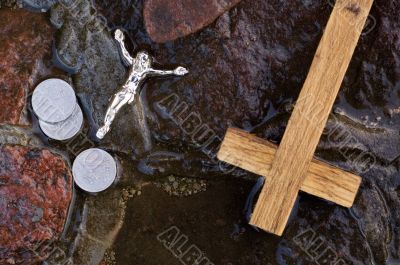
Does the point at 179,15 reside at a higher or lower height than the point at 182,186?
higher


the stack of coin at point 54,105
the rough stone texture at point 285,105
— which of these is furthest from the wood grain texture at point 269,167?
the stack of coin at point 54,105

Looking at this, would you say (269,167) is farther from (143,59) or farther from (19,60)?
(19,60)

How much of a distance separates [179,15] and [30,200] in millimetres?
1428

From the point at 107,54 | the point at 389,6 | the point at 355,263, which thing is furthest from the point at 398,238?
the point at 107,54

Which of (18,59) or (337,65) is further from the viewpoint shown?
(18,59)

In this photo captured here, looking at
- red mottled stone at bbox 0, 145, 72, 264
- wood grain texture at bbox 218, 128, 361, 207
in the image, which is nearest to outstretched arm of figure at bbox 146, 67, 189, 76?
wood grain texture at bbox 218, 128, 361, 207

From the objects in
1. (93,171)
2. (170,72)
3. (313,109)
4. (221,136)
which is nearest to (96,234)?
(93,171)

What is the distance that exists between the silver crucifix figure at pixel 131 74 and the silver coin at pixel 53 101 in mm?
259

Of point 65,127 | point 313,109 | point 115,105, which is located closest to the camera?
point 313,109

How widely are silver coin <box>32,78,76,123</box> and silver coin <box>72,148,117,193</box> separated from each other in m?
0.28

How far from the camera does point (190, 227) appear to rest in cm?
319

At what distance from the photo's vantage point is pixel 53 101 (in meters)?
3.05

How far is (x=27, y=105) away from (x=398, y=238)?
7.96 feet

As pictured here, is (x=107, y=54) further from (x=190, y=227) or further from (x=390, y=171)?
(x=390, y=171)
